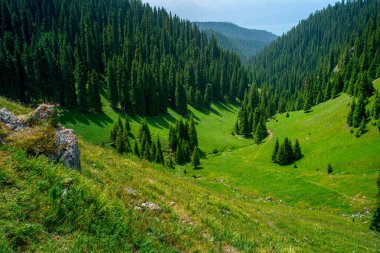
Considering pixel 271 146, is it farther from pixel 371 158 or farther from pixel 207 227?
pixel 207 227

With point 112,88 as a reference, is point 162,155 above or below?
below

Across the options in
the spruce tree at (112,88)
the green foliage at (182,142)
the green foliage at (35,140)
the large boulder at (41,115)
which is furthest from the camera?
the spruce tree at (112,88)

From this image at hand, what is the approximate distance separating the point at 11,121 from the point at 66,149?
228cm

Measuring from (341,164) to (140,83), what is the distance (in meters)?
77.1

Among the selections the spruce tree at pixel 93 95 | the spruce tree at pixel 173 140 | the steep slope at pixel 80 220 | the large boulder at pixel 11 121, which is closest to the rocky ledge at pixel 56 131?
the large boulder at pixel 11 121

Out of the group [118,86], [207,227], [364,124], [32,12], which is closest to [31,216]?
[207,227]

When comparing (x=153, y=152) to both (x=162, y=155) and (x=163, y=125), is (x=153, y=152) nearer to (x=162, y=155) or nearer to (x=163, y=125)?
(x=162, y=155)

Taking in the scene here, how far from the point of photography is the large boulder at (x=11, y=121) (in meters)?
9.53

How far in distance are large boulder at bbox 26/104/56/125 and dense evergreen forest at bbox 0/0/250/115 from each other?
4938 cm

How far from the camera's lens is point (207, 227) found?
36.9 feet

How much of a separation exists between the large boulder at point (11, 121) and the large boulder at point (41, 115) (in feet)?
0.93

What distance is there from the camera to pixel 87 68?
11931 cm

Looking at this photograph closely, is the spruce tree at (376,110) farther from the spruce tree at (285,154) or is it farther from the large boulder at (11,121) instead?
the large boulder at (11,121)

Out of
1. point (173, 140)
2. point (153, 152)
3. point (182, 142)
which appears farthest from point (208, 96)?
point (153, 152)
